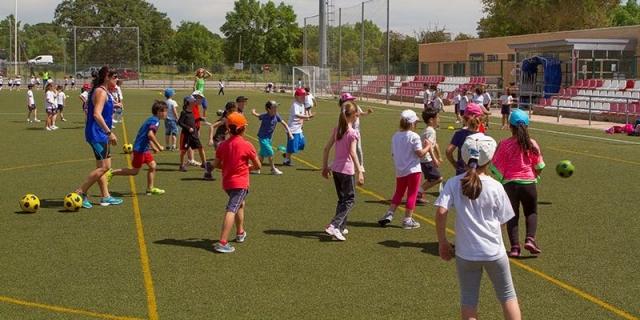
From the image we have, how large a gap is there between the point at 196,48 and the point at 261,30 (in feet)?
34.5

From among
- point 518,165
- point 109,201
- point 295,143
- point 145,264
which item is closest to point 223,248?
point 145,264

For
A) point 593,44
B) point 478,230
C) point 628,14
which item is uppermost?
point 628,14

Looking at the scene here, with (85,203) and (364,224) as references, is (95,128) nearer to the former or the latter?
(85,203)

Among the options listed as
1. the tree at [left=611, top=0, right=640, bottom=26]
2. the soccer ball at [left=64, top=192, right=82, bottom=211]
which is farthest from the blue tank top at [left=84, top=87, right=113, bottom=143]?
the tree at [left=611, top=0, right=640, bottom=26]

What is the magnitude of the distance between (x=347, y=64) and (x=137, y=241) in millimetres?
50775

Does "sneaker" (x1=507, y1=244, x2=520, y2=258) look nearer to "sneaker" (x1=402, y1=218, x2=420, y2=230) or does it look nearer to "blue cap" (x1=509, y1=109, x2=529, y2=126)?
"blue cap" (x1=509, y1=109, x2=529, y2=126)

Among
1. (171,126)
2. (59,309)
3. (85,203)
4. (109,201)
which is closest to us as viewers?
(59,309)


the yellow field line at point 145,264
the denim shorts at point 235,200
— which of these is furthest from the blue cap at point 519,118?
the yellow field line at point 145,264

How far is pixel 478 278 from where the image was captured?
5.26 meters

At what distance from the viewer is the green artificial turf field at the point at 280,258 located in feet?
22.6

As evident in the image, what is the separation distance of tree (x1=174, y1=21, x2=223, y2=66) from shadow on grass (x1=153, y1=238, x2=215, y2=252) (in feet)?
370

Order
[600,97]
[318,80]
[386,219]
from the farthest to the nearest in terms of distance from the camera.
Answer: [318,80], [600,97], [386,219]

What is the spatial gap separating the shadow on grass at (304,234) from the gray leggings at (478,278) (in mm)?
4373

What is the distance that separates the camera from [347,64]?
5944 cm
